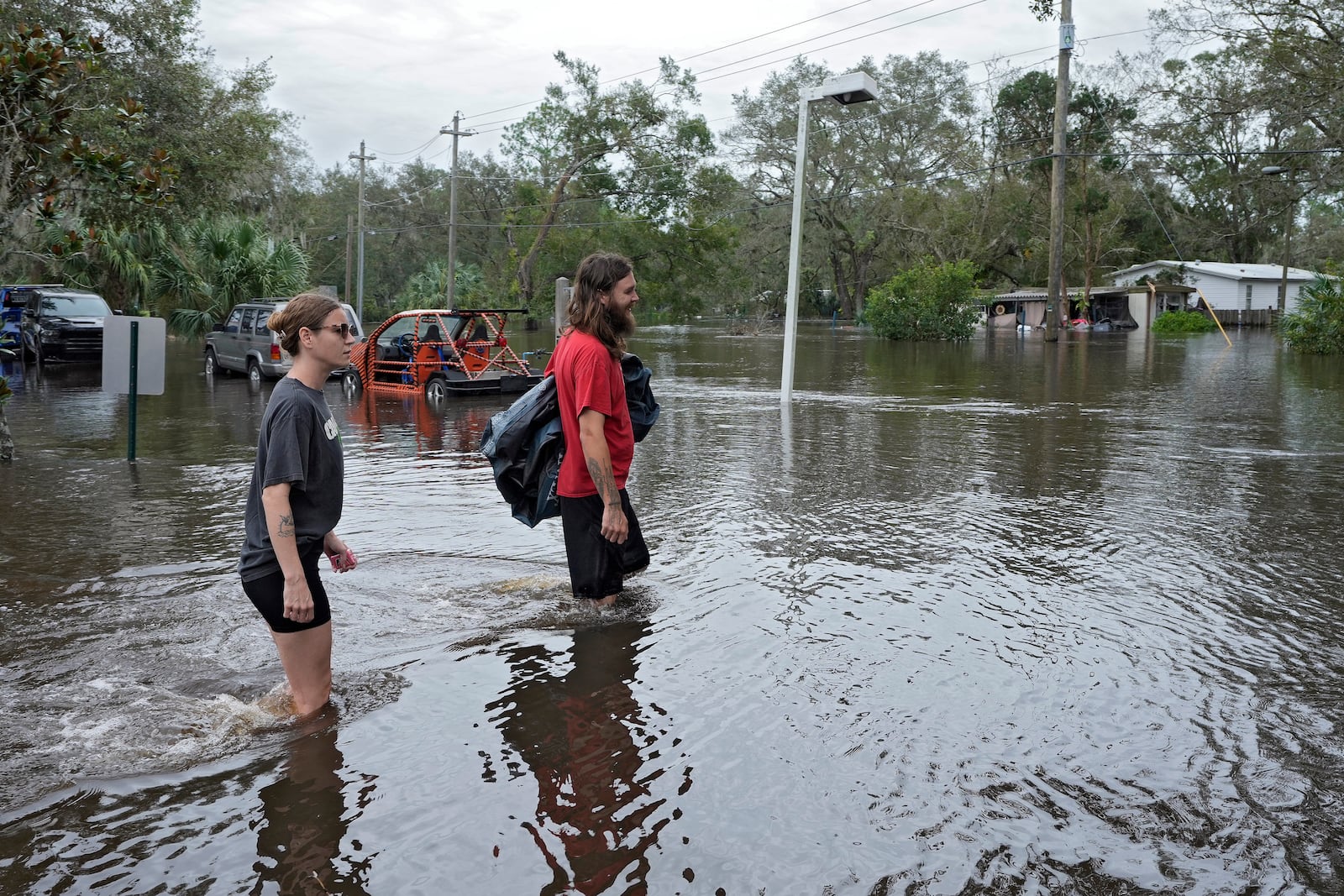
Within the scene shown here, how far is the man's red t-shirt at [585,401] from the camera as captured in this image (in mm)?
4992

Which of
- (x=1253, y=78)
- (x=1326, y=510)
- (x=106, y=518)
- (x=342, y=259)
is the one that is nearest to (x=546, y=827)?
(x=106, y=518)

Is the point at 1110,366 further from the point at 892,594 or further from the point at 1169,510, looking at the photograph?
the point at 892,594

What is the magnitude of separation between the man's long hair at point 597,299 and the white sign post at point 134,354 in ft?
21.5

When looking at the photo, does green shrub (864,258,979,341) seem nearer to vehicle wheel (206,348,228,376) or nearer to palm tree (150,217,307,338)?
palm tree (150,217,307,338)

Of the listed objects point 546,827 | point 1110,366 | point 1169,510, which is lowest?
point 546,827

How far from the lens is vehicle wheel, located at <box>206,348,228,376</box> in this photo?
23109 mm

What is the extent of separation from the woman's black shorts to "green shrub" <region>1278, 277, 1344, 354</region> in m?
32.8

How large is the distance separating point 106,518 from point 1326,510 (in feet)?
28.6

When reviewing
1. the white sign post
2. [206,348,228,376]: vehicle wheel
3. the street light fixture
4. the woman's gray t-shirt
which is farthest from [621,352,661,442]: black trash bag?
[206,348,228,376]: vehicle wheel

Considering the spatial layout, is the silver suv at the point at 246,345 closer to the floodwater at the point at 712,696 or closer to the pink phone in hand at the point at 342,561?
the floodwater at the point at 712,696

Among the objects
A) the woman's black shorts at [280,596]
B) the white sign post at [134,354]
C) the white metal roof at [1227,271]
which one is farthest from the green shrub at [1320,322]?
the woman's black shorts at [280,596]

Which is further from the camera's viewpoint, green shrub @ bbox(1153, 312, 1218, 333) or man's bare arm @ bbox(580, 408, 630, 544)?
green shrub @ bbox(1153, 312, 1218, 333)

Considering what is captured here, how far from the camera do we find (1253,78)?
3469 centimetres

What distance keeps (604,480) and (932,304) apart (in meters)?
41.5
